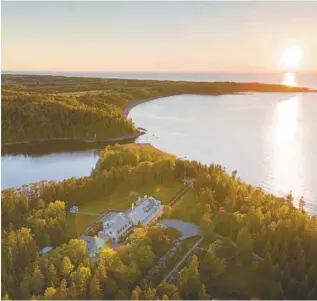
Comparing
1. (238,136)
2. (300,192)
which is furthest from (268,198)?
(238,136)

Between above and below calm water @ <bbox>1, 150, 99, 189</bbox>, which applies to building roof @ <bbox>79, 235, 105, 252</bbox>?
above

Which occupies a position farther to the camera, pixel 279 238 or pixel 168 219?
pixel 168 219

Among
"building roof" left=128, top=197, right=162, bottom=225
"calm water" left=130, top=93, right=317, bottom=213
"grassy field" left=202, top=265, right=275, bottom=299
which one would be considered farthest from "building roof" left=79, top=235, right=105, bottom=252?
"calm water" left=130, top=93, right=317, bottom=213

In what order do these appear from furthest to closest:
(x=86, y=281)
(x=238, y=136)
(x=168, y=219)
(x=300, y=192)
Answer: (x=238, y=136)
(x=300, y=192)
(x=168, y=219)
(x=86, y=281)

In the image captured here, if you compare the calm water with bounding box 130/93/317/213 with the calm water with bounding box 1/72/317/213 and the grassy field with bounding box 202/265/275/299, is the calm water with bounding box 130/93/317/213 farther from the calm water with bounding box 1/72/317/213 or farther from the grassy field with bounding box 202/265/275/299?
the grassy field with bounding box 202/265/275/299

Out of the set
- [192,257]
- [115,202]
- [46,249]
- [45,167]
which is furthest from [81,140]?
[192,257]

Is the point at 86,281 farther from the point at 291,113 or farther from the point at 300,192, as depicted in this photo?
the point at 291,113

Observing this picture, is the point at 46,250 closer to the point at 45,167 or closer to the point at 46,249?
the point at 46,249

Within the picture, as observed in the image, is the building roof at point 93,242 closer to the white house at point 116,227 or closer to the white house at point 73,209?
the white house at point 116,227
